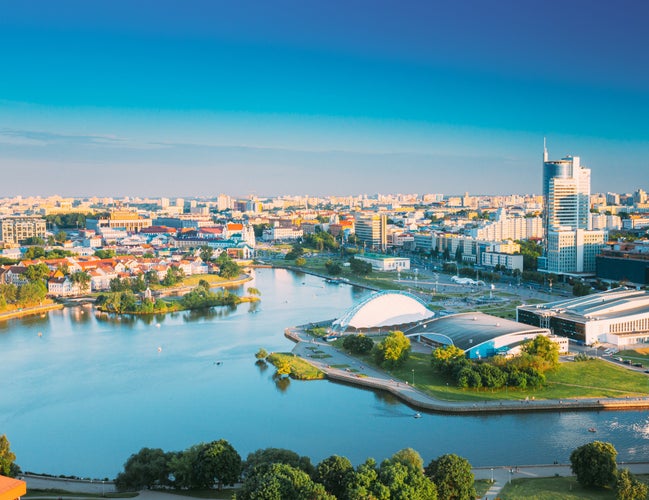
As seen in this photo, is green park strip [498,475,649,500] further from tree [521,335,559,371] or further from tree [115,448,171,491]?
tree [521,335,559,371]

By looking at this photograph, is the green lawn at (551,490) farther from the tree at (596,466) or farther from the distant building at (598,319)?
the distant building at (598,319)

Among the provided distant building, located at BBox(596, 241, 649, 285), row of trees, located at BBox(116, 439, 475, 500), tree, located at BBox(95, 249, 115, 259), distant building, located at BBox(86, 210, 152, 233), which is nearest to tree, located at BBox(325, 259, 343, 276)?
tree, located at BBox(95, 249, 115, 259)

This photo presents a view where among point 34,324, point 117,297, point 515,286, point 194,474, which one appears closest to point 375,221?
point 515,286

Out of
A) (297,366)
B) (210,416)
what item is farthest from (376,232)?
(210,416)

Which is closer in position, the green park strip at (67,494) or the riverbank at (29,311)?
the green park strip at (67,494)

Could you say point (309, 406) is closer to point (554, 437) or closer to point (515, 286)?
point (554, 437)

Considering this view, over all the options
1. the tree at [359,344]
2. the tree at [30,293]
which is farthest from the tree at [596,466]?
the tree at [30,293]

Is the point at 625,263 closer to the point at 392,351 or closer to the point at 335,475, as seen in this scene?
the point at 392,351
